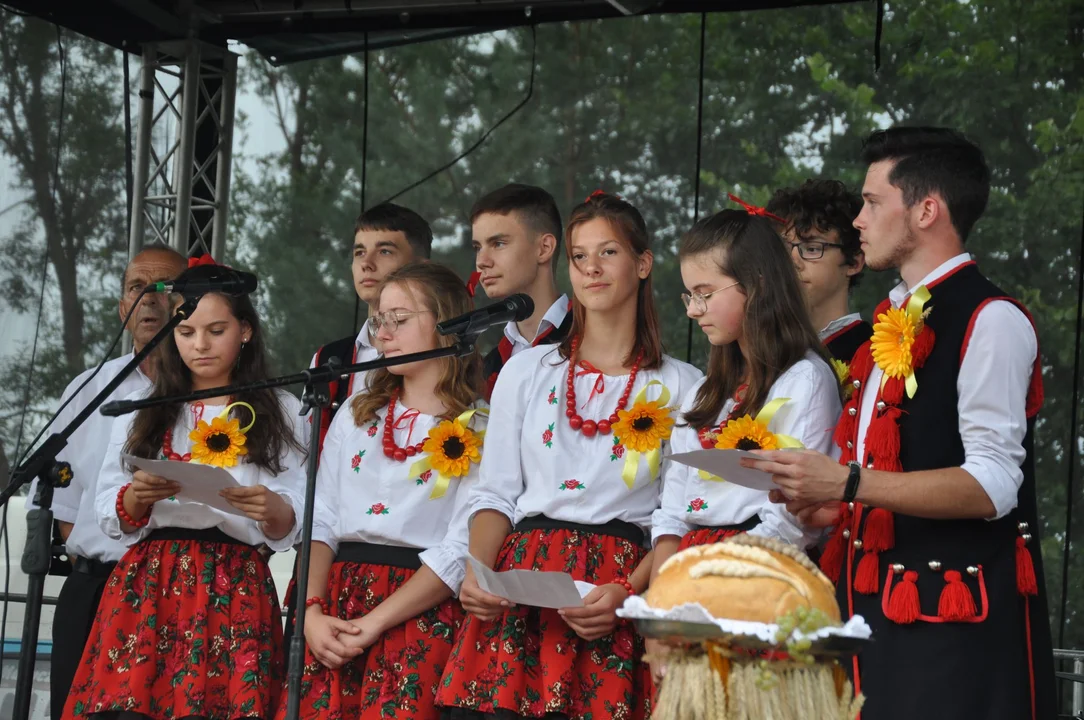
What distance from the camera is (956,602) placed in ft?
7.27

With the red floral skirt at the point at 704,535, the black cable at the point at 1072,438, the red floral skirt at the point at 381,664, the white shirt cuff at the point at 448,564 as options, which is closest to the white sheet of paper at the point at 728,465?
the red floral skirt at the point at 704,535

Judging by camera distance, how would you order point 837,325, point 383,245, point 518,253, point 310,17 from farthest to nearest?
1. point 310,17
2. point 383,245
3. point 518,253
4. point 837,325

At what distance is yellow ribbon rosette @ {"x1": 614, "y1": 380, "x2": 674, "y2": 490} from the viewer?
285cm

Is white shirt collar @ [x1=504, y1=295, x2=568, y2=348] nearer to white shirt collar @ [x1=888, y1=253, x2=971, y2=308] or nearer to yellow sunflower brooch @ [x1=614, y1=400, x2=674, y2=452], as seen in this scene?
yellow sunflower brooch @ [x1=614, y1=400, x2=674, y2=452]

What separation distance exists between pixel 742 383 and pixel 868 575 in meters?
0.57

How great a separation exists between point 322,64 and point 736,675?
8.14 m

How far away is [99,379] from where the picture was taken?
409cm

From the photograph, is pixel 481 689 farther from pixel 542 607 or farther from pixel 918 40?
pixel 918 40

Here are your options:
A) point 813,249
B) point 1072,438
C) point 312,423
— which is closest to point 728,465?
point 312,423

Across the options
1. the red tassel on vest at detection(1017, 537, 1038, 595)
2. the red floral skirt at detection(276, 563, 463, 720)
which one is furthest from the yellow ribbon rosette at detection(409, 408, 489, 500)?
the red tassel on vest at detection(1017, 537, 1038, 595)

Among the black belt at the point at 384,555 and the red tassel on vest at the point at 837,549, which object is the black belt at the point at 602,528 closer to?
the black belt at the point at 384,555

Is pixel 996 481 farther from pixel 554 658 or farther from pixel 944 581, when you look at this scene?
pixel 554 658

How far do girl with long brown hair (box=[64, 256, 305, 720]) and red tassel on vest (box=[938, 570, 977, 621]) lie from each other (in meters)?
1.62

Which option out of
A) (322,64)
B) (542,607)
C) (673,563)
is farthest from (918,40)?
(673,563)
